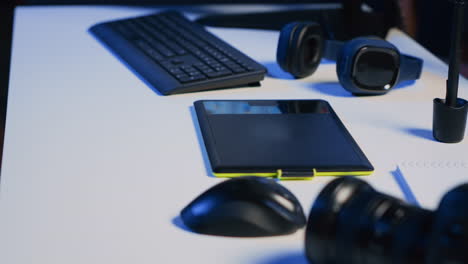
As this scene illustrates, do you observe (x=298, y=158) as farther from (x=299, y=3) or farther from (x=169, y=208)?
(x=299, y=3)

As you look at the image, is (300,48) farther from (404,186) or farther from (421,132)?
(404,186)

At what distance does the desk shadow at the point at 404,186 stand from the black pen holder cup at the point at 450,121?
106 mm

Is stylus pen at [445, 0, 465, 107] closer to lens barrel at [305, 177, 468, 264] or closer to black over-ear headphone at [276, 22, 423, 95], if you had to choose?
black over-ear headphone at [276, 22, 423, 95]

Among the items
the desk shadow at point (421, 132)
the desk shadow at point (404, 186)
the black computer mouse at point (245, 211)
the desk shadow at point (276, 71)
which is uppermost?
the desk shadow at point (276, 71)

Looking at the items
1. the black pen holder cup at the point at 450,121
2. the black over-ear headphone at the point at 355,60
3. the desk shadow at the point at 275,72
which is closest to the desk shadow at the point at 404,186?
the black pen holder cup at the point at 450,121

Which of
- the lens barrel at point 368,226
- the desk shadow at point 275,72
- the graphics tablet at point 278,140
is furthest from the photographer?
the desk shadow at point 275,72

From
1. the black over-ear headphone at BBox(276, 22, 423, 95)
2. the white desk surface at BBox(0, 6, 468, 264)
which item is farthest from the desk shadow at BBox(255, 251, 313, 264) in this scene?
the black over-ear headphone at BBox(276, 22, 423, 95)

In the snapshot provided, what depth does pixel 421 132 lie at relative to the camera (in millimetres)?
812

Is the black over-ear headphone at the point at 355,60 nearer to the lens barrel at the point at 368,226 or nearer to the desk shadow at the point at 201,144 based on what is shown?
the desk shadow at the point at 201,144

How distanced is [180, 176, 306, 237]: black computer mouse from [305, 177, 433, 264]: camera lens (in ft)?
0.18

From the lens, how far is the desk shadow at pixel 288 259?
1.79 ft

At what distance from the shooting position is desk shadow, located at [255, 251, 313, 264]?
1.79 feet

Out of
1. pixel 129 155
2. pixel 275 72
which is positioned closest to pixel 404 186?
pixel 129 155

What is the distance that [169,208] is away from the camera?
621mm
